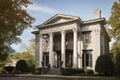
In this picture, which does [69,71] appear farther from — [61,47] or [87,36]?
[87,36]

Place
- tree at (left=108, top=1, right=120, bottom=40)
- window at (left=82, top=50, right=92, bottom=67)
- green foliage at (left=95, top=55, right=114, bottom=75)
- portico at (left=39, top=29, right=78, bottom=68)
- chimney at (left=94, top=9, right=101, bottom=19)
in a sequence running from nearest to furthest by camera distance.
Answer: tree at (left=108, top=1, right=120, bottom=40), green foliage at (left=95, top=55, right=114, bottom=75), window at (left=82, top=50, right=92, bottom=67), portico at (left=39, top=29, right=78, bottom=68), chimney at (left=94, top=9, right=101, bottom=19)

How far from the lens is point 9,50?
42250 millimetres

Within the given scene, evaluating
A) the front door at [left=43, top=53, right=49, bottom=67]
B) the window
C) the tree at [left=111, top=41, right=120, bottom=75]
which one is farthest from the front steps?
the tree at [left=111, top=41, right=120, bottom=75]

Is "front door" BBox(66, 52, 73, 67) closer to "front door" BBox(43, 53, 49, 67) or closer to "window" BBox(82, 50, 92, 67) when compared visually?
"window" BBox(82, 50, 92, 67)

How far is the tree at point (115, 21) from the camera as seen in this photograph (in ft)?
107

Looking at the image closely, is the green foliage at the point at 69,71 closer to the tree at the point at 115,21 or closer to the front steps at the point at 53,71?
the front steps at the point at 53,71

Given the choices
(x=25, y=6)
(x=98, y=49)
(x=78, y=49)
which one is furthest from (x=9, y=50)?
(x=25, y=6)

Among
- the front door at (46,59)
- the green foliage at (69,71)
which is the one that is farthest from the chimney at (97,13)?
the front door at (46,59)

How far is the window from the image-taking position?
42037 mm

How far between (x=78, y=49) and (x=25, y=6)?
2282 cm

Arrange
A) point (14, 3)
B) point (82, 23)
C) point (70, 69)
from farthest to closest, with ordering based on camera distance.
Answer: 1. point (82, 23)
2. point (70, 69)
3. point (14, 3)

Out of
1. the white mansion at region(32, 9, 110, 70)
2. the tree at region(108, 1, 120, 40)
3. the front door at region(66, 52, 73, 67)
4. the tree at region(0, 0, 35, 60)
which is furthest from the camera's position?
the front door at region(66, 52, 73, 67)

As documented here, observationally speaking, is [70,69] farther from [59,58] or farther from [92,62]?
[59,58]

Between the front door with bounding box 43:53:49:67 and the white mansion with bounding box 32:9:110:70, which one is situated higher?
the white mansion with bounding box 32:9:110:70
